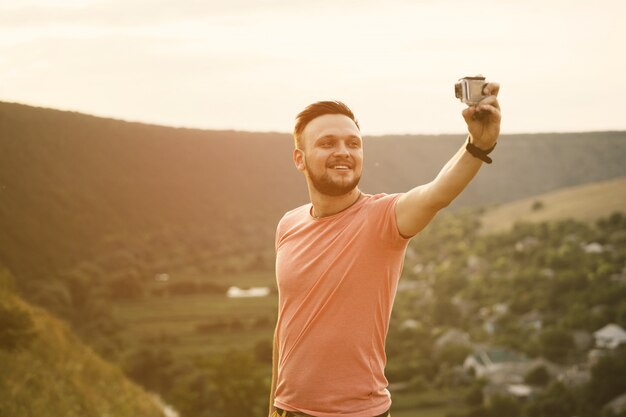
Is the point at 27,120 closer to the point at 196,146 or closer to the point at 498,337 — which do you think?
the point at 196,146

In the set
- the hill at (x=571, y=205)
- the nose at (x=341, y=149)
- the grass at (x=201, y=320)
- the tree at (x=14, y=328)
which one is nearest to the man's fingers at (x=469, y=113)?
the nose at (x=341, y=149)

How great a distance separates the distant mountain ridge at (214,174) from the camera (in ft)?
108

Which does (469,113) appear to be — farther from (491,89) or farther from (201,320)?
(201,320)

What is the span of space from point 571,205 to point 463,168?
75.4 m

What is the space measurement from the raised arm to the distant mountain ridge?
21.7 meters

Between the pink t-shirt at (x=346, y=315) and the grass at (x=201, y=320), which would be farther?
the grass at (x=201, y=320)

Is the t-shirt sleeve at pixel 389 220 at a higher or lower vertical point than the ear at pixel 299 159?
lower

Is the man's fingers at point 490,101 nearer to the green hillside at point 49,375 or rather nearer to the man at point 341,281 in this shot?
the man at point 341,281

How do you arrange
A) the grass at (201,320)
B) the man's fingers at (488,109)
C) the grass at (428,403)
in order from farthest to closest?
the grass at (428,403) → the grass at (201,320) → the man's fingers at (488,109)

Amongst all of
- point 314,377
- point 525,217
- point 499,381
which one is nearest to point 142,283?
point 499,381

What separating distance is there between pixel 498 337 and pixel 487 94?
193 feet

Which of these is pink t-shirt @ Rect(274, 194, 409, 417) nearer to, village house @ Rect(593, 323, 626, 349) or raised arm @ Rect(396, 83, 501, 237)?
raised arm @ Rect(396, 83, 501, 237)

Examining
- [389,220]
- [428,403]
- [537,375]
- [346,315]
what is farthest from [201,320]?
[389,220]

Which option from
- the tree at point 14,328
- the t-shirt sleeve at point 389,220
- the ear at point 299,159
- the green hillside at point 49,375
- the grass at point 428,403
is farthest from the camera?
the grass at point 428,403
